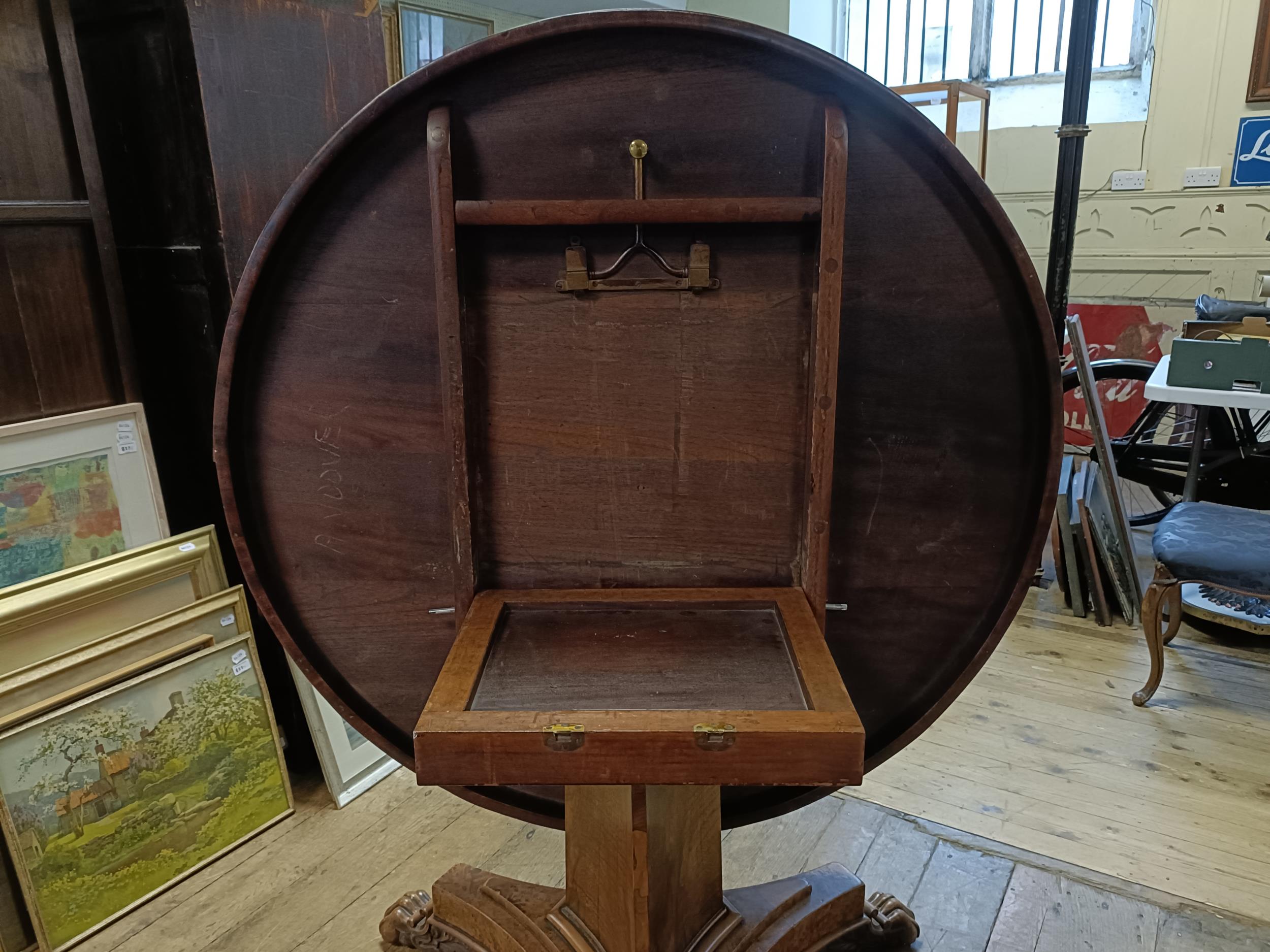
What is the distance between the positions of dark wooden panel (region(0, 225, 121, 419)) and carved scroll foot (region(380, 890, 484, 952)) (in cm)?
121

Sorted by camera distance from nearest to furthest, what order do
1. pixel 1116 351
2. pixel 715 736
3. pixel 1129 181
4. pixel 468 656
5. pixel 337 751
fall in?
pixel 715 736
pixel 468 656
pixel 337 751
pixel 1129 181
pixel 1116 351

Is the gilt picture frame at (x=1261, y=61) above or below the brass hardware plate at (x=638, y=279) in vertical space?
above

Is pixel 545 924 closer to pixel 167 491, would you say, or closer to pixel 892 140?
pixel 892 140

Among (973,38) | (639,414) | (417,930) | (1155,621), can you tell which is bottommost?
(417,930)

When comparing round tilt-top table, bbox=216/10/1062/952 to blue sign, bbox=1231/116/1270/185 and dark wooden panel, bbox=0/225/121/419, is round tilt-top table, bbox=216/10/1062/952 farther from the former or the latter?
blue sign, bbox=1231/116/1270/185

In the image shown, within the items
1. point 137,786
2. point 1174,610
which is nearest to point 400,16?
point 137,786

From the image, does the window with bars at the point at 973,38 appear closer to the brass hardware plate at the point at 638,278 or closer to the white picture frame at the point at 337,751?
the white picture frame at the point at 337,751

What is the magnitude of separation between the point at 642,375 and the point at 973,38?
513 centimetres

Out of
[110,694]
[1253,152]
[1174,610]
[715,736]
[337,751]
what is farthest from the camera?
[1253,152]

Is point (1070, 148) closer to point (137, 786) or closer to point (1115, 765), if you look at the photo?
point (1115, 765)

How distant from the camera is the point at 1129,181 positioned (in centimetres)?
465

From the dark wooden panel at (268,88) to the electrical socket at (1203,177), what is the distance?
13.5 feet

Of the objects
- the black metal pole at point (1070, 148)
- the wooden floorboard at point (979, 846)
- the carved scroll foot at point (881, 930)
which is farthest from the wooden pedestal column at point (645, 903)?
the black metal pole at point (1070, 148)

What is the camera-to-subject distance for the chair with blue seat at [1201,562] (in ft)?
7.63
